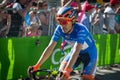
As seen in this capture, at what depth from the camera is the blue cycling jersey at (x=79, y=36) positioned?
5.26m

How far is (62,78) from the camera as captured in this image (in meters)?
4.52

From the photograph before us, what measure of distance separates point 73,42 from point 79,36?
1.33 ft

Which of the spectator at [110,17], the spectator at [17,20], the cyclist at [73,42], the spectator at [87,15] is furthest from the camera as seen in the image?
the spectator at [110,17]

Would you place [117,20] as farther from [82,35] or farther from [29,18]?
[82,35]

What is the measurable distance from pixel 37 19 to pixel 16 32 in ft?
2.64

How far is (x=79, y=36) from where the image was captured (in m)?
5.27

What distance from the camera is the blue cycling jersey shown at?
5255mm

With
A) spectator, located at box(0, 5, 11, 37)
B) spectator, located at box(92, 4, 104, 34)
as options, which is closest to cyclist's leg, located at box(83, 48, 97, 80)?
spectator, located at box(0, 5, 11, 37)

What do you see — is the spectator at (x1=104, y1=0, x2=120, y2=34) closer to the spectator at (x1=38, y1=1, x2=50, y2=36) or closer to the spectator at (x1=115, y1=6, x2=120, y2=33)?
A: the spectator at (x1=115, y1=6, x2=120, y2=33)

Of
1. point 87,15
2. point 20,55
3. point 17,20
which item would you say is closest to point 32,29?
point 17,20

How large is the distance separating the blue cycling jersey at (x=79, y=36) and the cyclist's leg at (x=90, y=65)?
123 mm

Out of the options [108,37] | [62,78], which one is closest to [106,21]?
[108,37]

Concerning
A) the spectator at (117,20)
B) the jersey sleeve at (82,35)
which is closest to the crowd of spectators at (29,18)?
the spectator at (117,20)

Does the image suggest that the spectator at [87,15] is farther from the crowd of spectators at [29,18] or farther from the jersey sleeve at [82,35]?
the jersey sleeve at [82,35]
